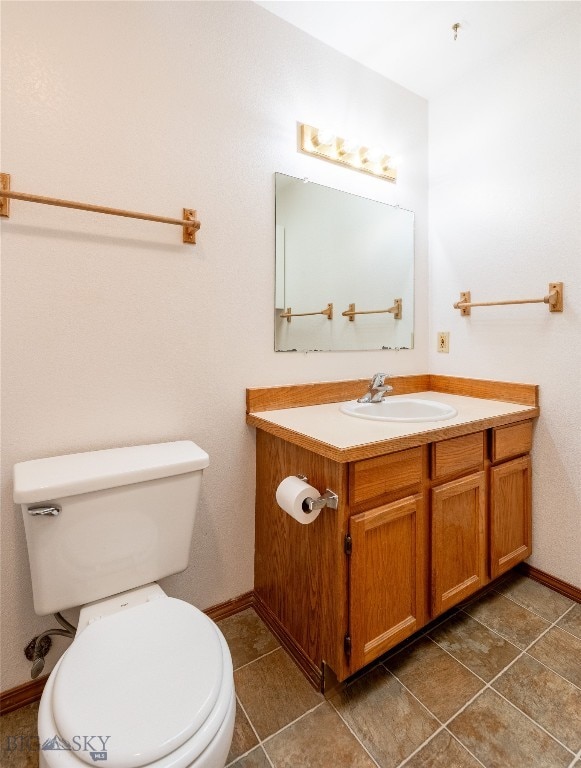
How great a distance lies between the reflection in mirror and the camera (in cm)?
165

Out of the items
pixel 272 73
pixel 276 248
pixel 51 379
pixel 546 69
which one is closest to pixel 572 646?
pixel 276 248

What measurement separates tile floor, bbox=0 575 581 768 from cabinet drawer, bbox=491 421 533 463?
66cm

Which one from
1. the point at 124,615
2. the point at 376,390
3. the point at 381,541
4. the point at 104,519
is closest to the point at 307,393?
the point at 376,390

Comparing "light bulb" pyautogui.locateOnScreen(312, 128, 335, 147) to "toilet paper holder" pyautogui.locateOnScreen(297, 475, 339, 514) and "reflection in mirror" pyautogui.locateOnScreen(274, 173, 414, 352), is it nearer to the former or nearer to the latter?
"reflection in mirror" pyautogui.locateOnScreen(274, 173, 414, 352)

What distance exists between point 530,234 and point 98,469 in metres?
1.94

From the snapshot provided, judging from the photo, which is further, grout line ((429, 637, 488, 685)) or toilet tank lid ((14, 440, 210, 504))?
grout line ((429, 637, 488, 685))

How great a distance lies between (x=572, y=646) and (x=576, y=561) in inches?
14.2

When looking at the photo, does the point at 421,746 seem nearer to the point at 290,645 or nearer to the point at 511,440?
the point at 290,645

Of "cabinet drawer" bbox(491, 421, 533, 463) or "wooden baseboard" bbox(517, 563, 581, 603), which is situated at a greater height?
"cabinet drawer" bbox(491, 421, 533, 463)

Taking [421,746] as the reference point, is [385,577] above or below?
above

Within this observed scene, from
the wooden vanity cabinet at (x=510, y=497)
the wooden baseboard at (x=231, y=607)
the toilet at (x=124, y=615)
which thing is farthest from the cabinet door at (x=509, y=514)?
the toilet at (x=124, y=615)

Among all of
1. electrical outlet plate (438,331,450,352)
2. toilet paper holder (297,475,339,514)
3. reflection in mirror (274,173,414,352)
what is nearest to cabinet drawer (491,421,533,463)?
electrical outlet plate (438,331,450,352)

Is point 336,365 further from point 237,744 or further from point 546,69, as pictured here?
point 546,69

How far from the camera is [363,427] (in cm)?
133
